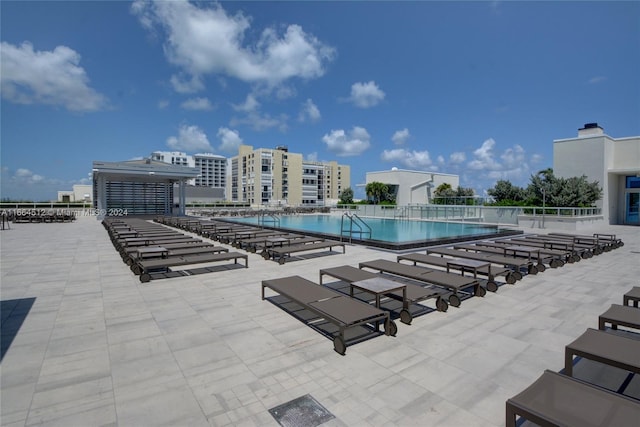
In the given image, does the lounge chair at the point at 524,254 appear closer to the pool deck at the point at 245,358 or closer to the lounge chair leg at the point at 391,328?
the pool deck at the point at 245,358

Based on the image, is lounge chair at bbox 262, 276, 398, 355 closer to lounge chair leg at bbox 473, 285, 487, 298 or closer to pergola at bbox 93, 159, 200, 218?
lounge chair leg at bbox 473, 285, 487, 298

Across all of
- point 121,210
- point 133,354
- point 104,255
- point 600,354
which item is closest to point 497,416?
point 600,354

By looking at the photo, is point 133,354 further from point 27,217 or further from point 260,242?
point 27,217

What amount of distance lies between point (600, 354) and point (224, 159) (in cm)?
12277

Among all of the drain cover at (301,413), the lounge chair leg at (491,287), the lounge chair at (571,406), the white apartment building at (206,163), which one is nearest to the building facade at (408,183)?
the lounge chair leg at (491,287)

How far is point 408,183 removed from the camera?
4431 centimetres

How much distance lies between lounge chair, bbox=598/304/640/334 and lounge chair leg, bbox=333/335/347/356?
2.83m

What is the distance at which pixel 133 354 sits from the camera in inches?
134

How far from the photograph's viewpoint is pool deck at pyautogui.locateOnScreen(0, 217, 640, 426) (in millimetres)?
2508

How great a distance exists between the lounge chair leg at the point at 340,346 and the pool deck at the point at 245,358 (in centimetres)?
7

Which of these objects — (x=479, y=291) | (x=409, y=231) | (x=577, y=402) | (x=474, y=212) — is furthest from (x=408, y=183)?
(x=577, y=402)

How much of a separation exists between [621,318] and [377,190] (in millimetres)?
39371

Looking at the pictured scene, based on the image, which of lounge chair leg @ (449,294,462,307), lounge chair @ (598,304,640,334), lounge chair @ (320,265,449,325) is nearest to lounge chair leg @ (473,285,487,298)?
lounge chair @ (320,265,449,325)

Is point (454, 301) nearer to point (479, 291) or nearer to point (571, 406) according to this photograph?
point (479, 291)
